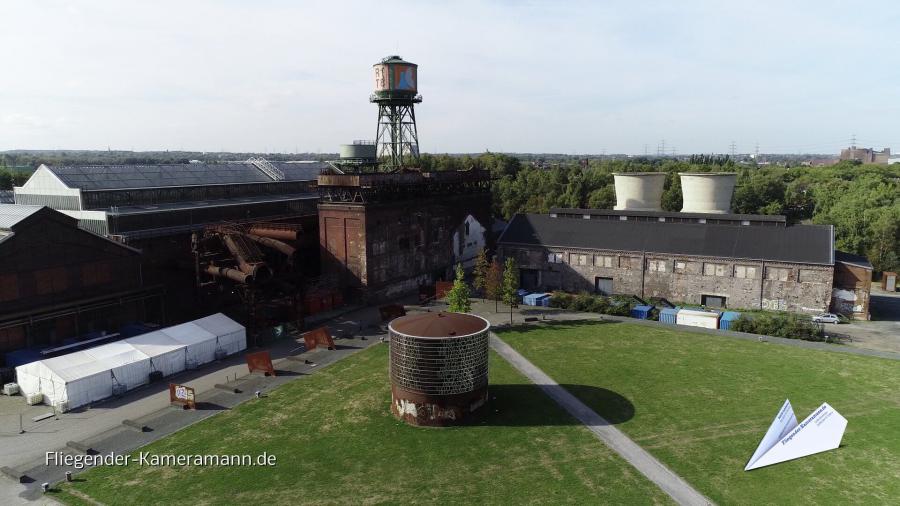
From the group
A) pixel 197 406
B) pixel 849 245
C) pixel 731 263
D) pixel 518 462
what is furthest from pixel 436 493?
pixel 849 245

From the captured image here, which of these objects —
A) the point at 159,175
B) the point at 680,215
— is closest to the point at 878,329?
the point at 680,215

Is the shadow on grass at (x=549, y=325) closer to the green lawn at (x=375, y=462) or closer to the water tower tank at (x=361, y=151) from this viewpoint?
the green lawn at (x=375, y=462)

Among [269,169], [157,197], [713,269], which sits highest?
[269,169]

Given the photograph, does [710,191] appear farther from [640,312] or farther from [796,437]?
[796,437]

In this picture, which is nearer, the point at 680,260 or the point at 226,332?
the point at 226,332

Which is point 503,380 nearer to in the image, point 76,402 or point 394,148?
point 76,402

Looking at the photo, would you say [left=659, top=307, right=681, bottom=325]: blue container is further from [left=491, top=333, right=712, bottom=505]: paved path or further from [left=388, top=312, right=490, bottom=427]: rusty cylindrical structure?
[left=388, top=312, right=490, bottom=427]: rusty cylindrical structure
